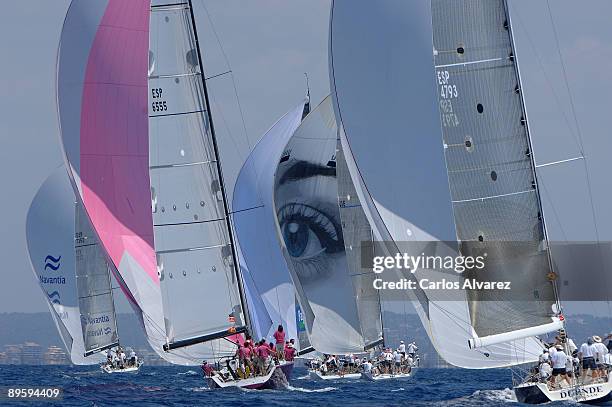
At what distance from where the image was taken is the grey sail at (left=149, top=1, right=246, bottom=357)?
3017 centimetres

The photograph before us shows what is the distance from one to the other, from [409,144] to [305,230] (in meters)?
14.5

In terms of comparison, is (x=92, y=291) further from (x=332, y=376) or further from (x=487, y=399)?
(x=487, y=399)

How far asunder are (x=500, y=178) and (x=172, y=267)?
9.56m

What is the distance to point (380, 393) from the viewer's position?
32125mm

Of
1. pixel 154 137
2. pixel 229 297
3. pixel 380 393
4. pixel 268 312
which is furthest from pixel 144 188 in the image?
pixel 268 312

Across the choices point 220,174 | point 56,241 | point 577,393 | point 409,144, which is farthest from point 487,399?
point 56,241

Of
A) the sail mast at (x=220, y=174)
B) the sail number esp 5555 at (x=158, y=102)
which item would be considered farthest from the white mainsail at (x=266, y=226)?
the sail number esp 5555 at (x=158, y=102)

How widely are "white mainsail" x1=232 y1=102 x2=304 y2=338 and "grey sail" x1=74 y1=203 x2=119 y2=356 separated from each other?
362 inches

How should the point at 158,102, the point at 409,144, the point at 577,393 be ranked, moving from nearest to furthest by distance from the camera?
the point at 577,393 < the point at 409,144 < the point at 158,102

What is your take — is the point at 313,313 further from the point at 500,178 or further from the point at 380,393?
the point at 500,178

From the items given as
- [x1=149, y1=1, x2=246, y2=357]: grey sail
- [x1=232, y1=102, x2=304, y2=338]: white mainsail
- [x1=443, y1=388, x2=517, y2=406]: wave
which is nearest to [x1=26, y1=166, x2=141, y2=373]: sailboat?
[x1=232, y1=102, x2=304, y2=338]: white mainsail

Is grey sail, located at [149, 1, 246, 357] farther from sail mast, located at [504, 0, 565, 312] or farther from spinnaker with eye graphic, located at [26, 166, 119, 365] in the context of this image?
spinnaker with eye graphic, located at [26, 166, 119, 365]

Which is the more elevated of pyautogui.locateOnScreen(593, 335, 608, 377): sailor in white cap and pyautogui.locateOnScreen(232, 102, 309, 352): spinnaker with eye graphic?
pyautogui.locateOnScreen(232, 102, 309, 352): spinnaker with eye graphic

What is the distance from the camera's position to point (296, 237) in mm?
38125
